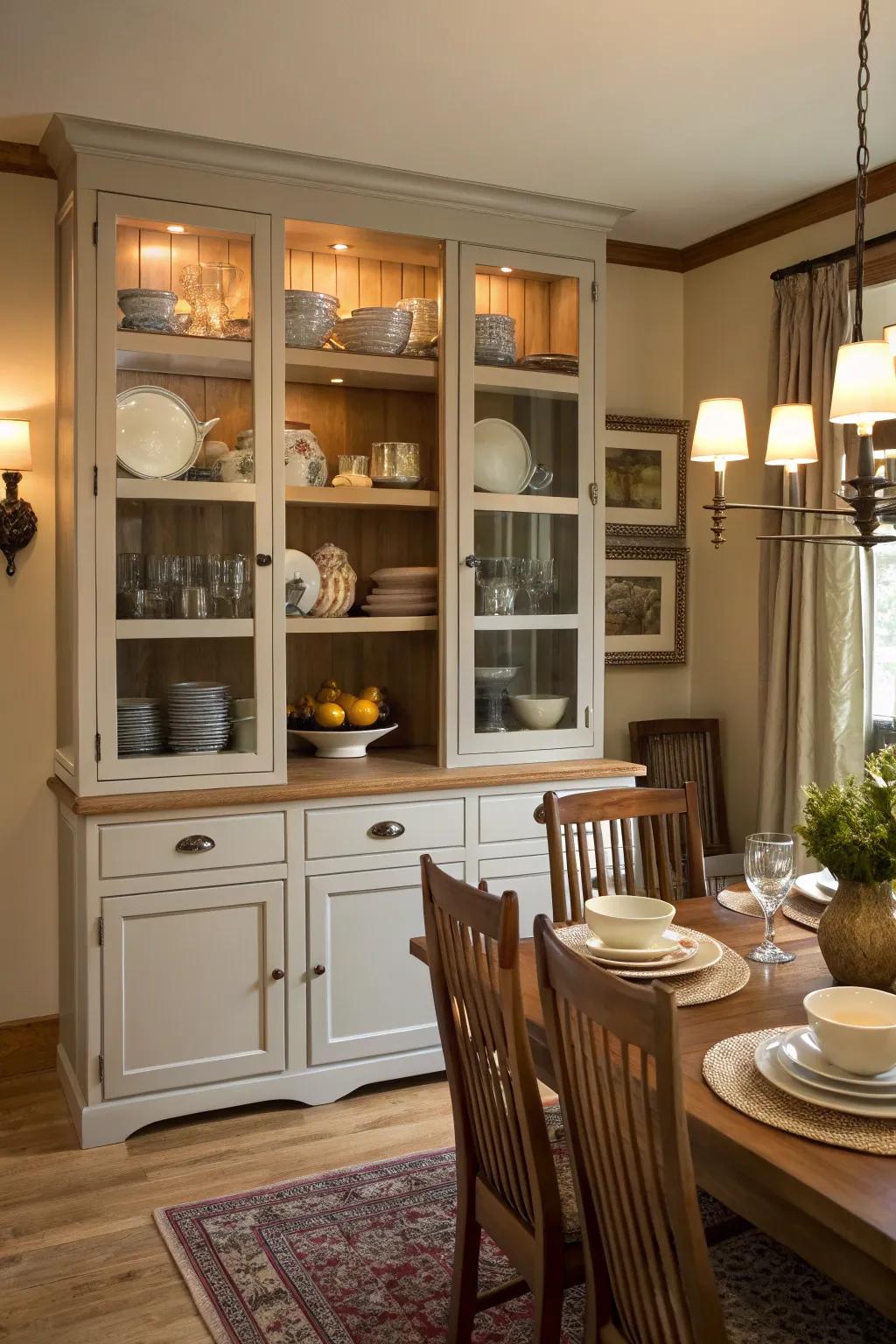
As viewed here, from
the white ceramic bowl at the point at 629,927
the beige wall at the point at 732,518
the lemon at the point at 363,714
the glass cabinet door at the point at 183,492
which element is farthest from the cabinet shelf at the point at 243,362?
the white ceramic bowl at the point at 629,927

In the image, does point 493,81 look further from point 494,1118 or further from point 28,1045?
point 28,1045

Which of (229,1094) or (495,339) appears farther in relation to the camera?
(495,339)

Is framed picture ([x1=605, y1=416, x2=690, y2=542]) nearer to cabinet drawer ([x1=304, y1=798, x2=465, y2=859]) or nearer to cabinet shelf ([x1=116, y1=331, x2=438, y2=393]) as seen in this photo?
cabinet shelf ([x1=116, y1=331, x2=438, y2=393])

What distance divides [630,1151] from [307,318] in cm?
266

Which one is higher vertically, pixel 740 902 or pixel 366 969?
pixel 740 902

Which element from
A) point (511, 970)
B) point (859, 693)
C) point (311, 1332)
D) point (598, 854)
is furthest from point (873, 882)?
point (859, 693)

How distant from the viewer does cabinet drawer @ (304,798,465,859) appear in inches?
129

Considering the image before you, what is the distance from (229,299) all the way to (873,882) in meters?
2.36

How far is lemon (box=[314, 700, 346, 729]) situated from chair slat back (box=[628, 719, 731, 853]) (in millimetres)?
1072

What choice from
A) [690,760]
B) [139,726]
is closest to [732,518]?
[690,760]

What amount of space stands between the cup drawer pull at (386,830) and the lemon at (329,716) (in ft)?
1.31

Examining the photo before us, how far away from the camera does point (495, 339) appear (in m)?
3.56

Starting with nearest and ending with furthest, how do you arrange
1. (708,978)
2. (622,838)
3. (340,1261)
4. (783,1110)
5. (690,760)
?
1. (783,1110)
2. (708,978)
3. (340,1261)
4. (622,838)
5. (690,760)

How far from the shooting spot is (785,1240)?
1380 millimetres
